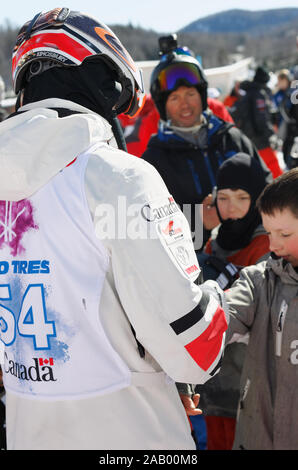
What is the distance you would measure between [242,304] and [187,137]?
5.54 feet

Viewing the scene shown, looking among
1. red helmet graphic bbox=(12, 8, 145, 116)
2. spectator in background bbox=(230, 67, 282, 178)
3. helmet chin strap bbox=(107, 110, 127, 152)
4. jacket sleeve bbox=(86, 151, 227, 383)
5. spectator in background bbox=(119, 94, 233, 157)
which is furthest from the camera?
spectator in background bbox=(230, 67, 282, 178)

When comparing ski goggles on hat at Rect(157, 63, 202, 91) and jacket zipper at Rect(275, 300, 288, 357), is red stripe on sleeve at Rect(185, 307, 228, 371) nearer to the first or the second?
jacket zipper at Rect(275, 300, 288, 357)

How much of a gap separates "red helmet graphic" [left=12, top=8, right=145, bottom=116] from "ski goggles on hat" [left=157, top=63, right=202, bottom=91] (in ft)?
6.34

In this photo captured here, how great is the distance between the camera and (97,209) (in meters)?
1.28

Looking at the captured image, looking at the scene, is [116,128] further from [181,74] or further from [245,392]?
[181,74]

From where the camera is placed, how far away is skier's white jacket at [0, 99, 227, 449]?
1.28 m

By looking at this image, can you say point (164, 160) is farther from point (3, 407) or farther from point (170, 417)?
point (170, 417)

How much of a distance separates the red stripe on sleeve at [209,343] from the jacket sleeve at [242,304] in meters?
0.54

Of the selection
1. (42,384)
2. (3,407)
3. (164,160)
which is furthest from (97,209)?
(164,160)

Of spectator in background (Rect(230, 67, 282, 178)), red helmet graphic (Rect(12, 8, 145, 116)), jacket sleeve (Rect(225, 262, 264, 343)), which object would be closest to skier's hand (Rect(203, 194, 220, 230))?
jacket sleeve (Rect(225, 262, 264, 343))

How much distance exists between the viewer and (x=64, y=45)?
4.94 ft

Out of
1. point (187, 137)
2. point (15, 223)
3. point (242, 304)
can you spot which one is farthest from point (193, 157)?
point (15, 223)

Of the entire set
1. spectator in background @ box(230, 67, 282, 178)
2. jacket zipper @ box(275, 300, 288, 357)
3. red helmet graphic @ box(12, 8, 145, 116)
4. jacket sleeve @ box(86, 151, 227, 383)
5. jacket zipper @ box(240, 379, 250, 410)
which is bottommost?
jacket zipper @ box(240, 379, 250, 410)
